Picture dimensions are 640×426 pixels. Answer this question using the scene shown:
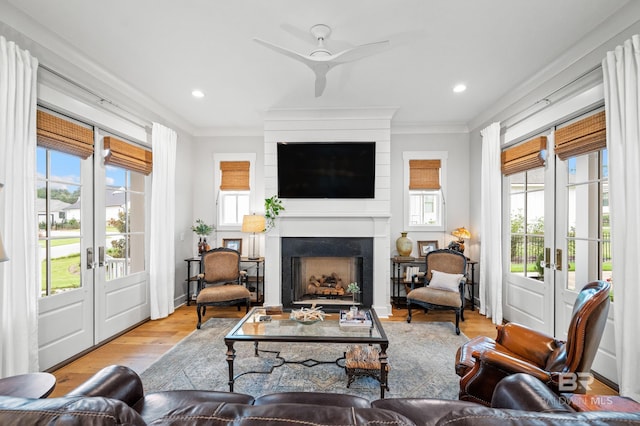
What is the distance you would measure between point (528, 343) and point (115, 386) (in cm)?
244

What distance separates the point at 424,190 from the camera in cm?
493

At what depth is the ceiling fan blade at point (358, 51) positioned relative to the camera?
2.18 m

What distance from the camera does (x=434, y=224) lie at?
489 centimetres

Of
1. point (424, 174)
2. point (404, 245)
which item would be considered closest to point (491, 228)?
point (404, 245)

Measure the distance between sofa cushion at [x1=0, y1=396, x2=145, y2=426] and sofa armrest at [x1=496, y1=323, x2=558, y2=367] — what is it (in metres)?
2.32

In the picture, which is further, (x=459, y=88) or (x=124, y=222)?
(x=124, y=222)

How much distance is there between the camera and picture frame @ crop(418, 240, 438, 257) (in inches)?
188

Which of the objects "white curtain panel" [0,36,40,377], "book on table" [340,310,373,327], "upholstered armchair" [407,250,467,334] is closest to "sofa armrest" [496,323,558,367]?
"book on table" [340,310,373,327]

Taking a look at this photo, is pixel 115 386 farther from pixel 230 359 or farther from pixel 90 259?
pixel 90 259

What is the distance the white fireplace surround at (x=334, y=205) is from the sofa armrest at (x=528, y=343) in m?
1.98

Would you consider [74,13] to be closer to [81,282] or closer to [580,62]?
[81,282]

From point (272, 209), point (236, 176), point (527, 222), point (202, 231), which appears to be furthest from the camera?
point (236, 176)

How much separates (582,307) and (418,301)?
2.24 metres

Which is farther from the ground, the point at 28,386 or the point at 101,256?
the point at 101,256
